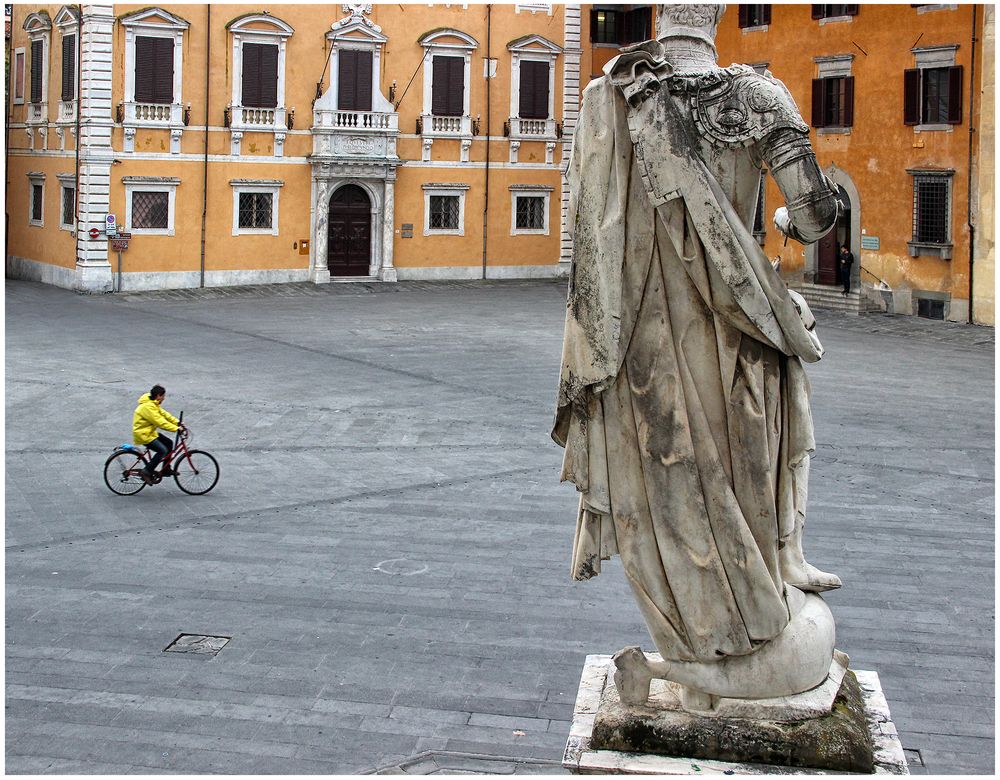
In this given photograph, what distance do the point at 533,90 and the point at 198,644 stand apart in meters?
32.6

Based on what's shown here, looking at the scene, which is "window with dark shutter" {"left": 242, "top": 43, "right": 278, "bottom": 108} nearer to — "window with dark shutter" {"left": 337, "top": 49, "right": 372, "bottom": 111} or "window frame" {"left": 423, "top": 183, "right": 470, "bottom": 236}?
"window with dark shutter" {"left": 337, "top": 49, "right": 372, "bottom": 111}

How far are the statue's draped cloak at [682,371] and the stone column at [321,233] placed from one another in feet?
111

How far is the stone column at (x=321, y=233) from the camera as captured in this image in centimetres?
3762

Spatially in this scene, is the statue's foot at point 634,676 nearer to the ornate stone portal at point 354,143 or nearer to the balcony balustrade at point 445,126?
the ornate stone portal at point 354,143

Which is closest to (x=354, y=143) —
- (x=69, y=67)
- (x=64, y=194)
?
(x=69, y=67)

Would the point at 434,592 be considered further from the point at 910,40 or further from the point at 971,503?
the point at 910,40

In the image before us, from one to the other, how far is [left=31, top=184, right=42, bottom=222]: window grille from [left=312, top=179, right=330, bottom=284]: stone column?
26.1 ft

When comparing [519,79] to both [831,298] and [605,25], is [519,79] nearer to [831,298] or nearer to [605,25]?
[605,25]

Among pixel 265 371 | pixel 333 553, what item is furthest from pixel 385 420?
pixel 333 553

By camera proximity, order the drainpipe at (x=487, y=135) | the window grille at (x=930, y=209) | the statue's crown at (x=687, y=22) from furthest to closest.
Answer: the drainpipe at (x=487, y=135)
the window grille at (x=930, y=209)
the statue's crown at (x=687, y=22)

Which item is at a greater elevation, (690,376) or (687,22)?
(687,22)

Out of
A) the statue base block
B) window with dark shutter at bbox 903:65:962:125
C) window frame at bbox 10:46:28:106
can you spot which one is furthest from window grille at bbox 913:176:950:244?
the statue base block

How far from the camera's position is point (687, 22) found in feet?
15.2

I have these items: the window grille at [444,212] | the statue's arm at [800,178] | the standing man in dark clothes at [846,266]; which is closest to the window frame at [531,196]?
the window grille at [444,212]
